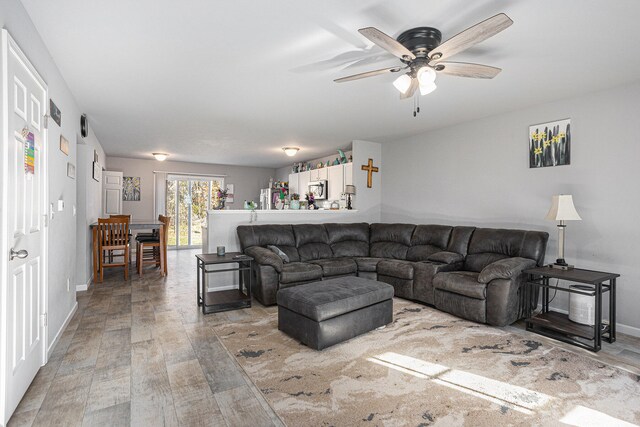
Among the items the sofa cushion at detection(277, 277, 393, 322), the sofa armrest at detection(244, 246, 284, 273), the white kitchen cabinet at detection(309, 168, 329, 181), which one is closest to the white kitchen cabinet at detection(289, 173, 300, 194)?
the white kitchen cabinet at detection(309, 168, 329, 181)

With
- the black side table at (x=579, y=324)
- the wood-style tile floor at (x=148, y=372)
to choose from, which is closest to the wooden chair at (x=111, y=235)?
the wood-style tile floor at (x=148, y=372)

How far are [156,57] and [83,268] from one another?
348cm

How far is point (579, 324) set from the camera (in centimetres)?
315

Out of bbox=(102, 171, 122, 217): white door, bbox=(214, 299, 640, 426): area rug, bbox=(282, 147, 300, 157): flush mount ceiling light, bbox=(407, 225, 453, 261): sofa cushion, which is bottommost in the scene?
bbox=(214, 299, 640, 426): area rug

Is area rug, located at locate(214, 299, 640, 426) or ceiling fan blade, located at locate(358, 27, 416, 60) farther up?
ceiling fan blade, located at locate(358, 27, 416, 60)

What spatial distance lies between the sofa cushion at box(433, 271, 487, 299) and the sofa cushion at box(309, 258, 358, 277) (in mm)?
1161

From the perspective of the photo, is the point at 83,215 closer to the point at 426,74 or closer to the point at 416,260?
the point at 416,260

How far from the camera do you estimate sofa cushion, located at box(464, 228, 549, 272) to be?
3.65 m

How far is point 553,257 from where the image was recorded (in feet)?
12.8

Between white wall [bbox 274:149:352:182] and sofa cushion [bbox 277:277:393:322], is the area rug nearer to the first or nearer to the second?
sofa cushion [bbox 277:277:393:322]

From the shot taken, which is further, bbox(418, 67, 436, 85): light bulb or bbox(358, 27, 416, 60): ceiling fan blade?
bbox(418, 67, 436, 85): light bulb

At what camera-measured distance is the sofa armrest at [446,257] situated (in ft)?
13.6

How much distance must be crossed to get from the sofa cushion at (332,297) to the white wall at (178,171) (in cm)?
669

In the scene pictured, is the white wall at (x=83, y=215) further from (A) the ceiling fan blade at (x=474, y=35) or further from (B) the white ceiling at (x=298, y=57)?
(A) the ceiling fan blade at (x=474, y=35)
